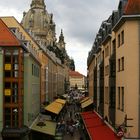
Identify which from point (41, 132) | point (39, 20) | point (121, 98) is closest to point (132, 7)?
point (121, 98)

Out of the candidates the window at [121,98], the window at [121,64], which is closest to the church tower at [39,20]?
the window at [121,64]

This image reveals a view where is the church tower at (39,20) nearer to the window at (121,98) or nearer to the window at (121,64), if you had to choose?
the window at (121,64)

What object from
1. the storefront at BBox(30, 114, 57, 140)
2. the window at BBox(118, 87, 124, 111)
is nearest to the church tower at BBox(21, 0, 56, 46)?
the storefront at BBox(30, 114, 57, 140)

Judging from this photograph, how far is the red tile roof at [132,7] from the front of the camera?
114 ft

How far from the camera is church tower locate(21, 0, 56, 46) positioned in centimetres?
17800

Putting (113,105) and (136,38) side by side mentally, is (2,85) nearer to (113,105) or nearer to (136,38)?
(113,105)

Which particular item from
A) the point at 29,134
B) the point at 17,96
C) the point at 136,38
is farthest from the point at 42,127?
the point at 136,38

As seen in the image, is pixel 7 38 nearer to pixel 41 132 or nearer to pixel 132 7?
pixel 41 132

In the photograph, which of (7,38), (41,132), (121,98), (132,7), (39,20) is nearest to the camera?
(132,7)

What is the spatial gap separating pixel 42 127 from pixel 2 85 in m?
7.74

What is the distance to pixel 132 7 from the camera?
35.2m

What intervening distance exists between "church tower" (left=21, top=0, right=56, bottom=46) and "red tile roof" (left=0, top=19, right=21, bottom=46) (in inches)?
4897

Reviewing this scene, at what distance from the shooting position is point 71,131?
63312 millimetres

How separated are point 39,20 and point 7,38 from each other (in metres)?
138
